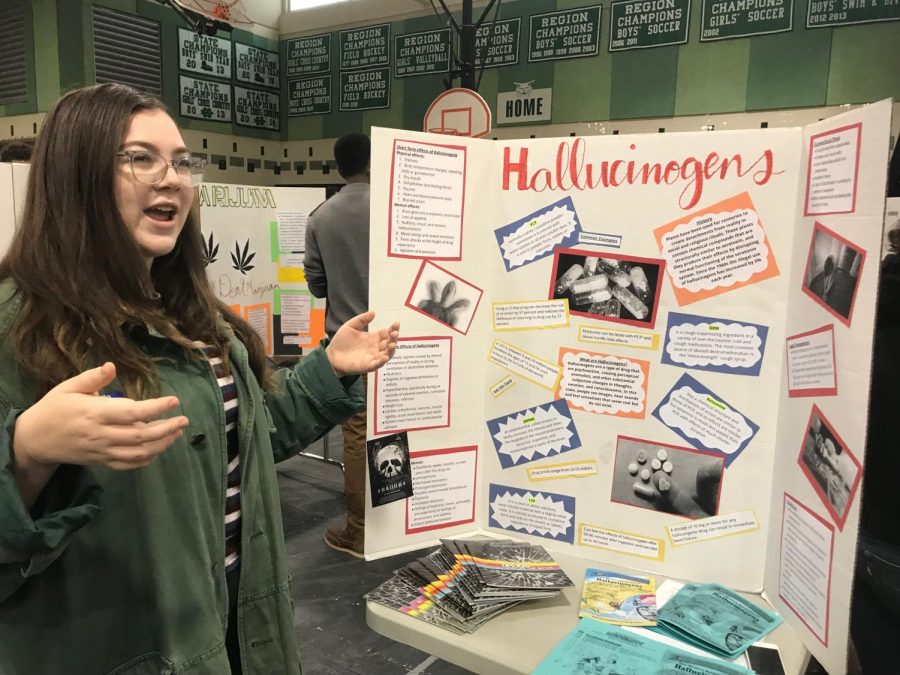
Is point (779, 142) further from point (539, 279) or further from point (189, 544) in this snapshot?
point (189, 544)

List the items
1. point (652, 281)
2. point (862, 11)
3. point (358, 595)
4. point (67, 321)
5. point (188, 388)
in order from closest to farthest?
point (67, 321) → point (188, 388) → point (652, 281) → point (358, 595) → point (862, 11)

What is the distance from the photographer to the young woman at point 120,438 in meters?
0.77

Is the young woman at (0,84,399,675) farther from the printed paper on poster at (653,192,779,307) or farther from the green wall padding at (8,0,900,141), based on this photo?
the green wall padding at (8,0,900,141)

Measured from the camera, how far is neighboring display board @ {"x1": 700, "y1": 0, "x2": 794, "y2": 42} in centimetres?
417

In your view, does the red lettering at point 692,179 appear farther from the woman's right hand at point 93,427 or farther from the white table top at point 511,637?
the woman's right hand at point 93,427

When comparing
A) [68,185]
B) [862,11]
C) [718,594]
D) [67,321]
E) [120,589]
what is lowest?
[718,594]

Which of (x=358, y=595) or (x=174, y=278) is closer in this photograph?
(x=174, y=278)

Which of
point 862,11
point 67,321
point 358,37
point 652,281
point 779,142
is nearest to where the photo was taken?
point 67,321

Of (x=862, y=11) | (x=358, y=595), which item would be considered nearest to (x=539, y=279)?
(x=358, y=595)

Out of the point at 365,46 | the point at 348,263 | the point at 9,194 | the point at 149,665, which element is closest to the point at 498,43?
the point at 365,46

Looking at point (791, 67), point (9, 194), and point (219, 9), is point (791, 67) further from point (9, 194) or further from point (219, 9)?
point (9, 194)

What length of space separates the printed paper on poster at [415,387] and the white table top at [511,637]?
1.27 feet

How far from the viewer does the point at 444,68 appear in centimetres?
565

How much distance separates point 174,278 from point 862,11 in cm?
454
